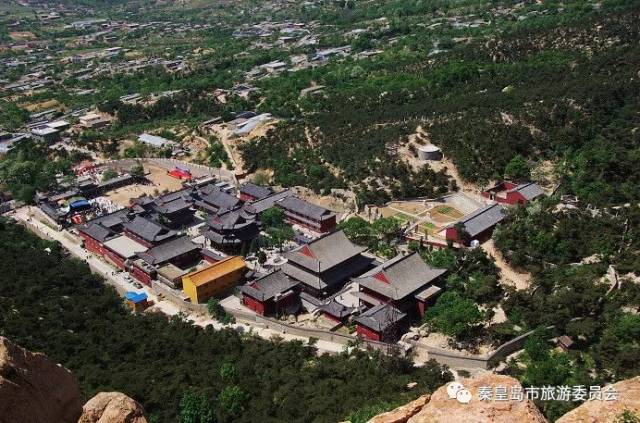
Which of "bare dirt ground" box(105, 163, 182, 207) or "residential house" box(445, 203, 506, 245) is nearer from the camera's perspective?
"residential house" box(445, 203, 506, 245)

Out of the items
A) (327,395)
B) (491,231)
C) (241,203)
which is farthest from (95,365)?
(491,231)

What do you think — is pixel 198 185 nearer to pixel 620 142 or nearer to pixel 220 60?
pixel 620 142

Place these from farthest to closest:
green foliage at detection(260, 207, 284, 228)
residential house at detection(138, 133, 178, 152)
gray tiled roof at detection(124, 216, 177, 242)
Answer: residential house at detection(138, 133, 178, 152) → green foliage at detection(260, 207, 284, 228) → gray tiled roof at detection(124, 216, 177, 242)

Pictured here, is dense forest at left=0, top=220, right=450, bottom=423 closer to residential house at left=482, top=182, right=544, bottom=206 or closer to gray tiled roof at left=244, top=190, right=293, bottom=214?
gray tiled roof at left=244, top=190, right=293, bottom=214

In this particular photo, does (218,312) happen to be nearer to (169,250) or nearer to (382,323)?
(169,250)

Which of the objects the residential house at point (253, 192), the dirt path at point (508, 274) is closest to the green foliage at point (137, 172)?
the residential house at point (253, 192)

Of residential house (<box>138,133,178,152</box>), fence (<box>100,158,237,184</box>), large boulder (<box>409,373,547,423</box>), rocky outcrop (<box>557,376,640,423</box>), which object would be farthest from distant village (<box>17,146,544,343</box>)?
rocky outcrop (<box>557,376,640,423</box>)

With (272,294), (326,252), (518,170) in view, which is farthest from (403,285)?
(518,170)
